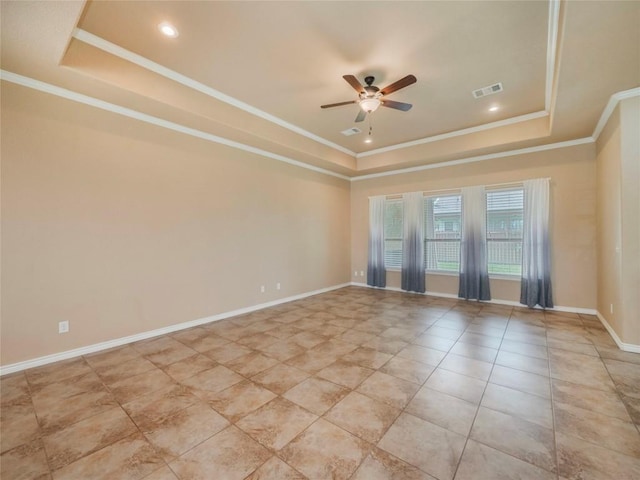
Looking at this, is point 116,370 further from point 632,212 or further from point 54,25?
point 632,212

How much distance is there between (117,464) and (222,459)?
0.64 m

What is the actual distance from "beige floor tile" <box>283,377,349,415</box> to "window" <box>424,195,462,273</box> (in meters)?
4.46

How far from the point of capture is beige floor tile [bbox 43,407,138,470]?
177 centimetres

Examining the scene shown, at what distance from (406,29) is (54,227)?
4.30 meters

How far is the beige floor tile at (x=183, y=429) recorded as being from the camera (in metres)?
1.82

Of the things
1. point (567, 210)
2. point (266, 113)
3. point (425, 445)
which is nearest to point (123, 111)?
point (266, 113)

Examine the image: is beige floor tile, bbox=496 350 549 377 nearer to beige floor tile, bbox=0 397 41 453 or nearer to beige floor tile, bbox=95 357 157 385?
beige floor tile, bbox=95 357 157 385

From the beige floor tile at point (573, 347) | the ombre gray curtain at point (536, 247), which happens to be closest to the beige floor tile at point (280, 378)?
the beige floor tile at point (573, 347)

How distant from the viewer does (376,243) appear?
6.93 m

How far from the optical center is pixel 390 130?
5.16m

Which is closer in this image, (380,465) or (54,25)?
(380,465)

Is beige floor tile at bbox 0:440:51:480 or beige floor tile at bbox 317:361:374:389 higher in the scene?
beige floor tile at bbox 317:361:374:389

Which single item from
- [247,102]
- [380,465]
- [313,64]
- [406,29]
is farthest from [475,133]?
[380,465]

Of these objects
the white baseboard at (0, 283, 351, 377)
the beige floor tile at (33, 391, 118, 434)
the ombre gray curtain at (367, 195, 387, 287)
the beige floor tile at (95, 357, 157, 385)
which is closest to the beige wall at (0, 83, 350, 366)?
the white baseboard at (0, 283, 351, 377)
